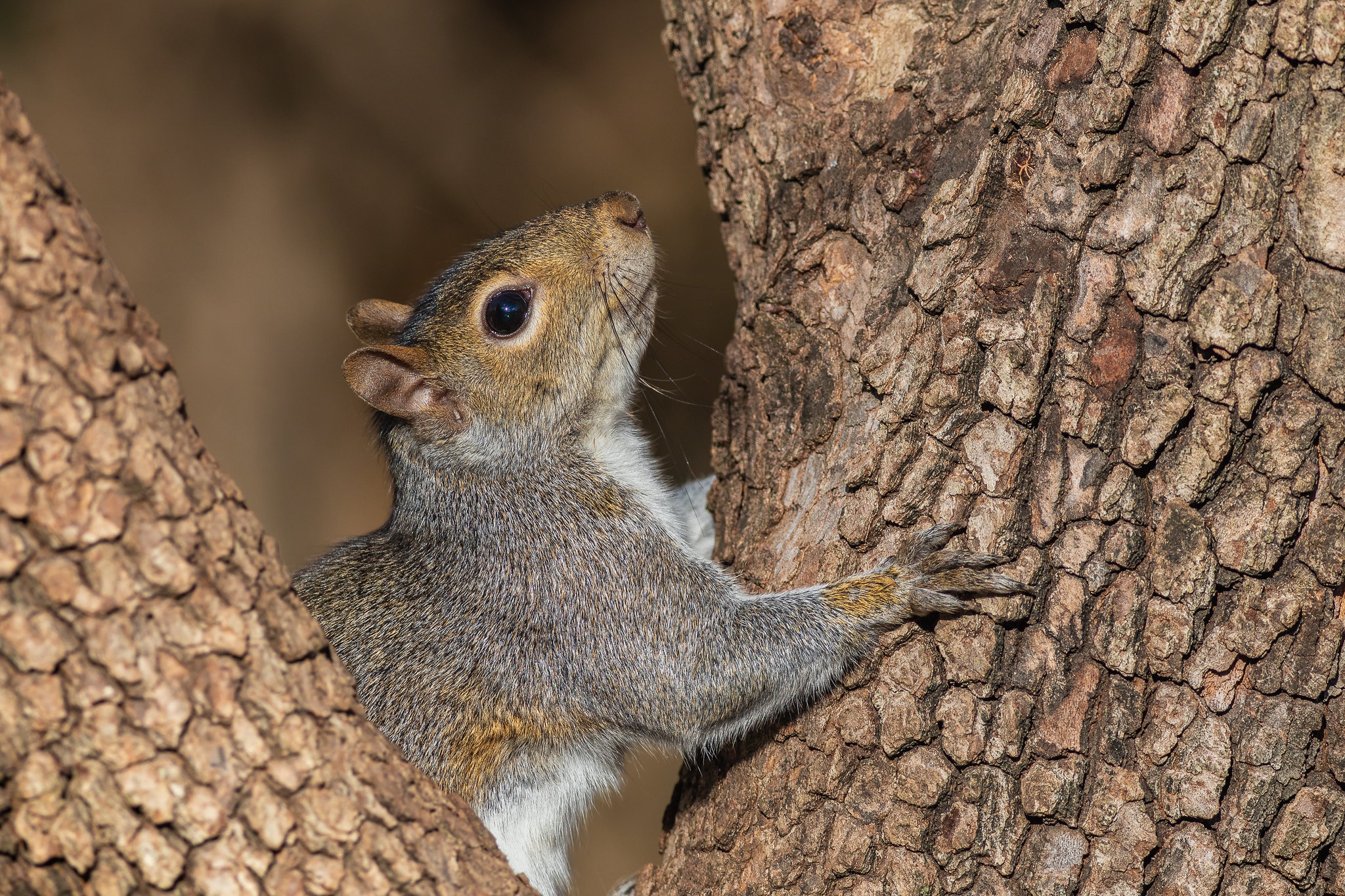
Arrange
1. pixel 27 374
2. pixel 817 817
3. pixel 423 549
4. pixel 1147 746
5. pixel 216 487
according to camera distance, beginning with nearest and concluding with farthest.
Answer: pixel 27 374 → pixel 216 487 → pixel 1147 746 → pixel 817 817 → pixel 423 549

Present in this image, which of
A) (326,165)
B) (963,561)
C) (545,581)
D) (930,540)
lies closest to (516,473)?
(545,581)

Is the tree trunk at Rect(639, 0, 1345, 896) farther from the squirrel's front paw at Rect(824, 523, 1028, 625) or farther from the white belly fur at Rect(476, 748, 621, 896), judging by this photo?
the white belly fur at Rect(476, 748, 621, 896)

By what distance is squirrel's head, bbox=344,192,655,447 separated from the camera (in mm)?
3561

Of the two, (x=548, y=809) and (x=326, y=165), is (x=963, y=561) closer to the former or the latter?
(x=548, y=809)

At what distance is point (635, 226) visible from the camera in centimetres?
373

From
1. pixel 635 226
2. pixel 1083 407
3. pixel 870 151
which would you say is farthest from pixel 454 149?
pixel 1083 407

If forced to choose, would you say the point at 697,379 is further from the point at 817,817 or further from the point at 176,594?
the point at 176,594

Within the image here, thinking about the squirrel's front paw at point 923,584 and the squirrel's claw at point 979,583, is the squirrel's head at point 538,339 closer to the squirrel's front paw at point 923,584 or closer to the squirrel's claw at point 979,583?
the squirrel's front paw at point 923,584

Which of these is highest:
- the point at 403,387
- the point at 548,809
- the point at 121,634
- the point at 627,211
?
→ the point at 627,211

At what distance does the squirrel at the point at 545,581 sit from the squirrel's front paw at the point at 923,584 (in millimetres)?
13

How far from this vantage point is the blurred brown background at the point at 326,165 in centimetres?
714

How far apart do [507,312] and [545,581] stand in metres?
0.91

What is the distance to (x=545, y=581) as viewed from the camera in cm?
335

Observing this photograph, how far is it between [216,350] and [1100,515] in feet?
22.1
